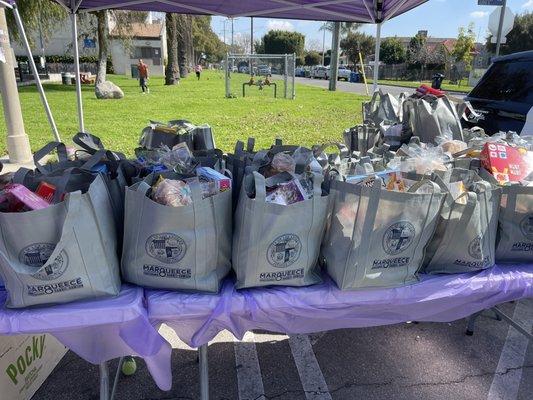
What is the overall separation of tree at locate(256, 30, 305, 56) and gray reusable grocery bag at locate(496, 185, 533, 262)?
7249 centimetres

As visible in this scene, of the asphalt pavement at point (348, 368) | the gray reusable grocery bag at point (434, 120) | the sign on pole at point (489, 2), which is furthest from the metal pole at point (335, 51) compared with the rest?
the asphalt pavement at point (348, 368)

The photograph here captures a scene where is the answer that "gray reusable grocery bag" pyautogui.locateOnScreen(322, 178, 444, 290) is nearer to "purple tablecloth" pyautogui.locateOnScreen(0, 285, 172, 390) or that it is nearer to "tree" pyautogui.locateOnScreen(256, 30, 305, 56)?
"purple tablecloth" pyautogui.locateOnScreen(0, 285, 172, 390)

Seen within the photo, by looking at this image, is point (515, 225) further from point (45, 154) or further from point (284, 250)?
point (45, 154)

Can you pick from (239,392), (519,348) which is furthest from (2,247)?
(519,348)

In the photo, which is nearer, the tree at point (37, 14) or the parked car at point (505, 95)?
the parked car at point (505, 95)

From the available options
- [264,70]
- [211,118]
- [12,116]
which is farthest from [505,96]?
[264,70]

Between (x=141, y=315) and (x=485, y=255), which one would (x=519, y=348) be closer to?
(x=485, y=255)

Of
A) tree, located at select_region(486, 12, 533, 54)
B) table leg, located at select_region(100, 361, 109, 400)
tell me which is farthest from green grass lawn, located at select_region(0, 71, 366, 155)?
tree, located at select_region(486, 12, 533, 54)

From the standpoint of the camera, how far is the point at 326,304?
63.3 inches

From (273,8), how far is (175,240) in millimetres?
3039

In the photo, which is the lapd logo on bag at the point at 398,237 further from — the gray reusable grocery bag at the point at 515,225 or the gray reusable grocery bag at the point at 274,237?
the gray reusable grocery bag at the point at 515,225

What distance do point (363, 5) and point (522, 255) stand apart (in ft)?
8.62

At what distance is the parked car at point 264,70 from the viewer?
18.6m

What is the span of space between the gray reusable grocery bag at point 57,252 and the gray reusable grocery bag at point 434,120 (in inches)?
97.1
